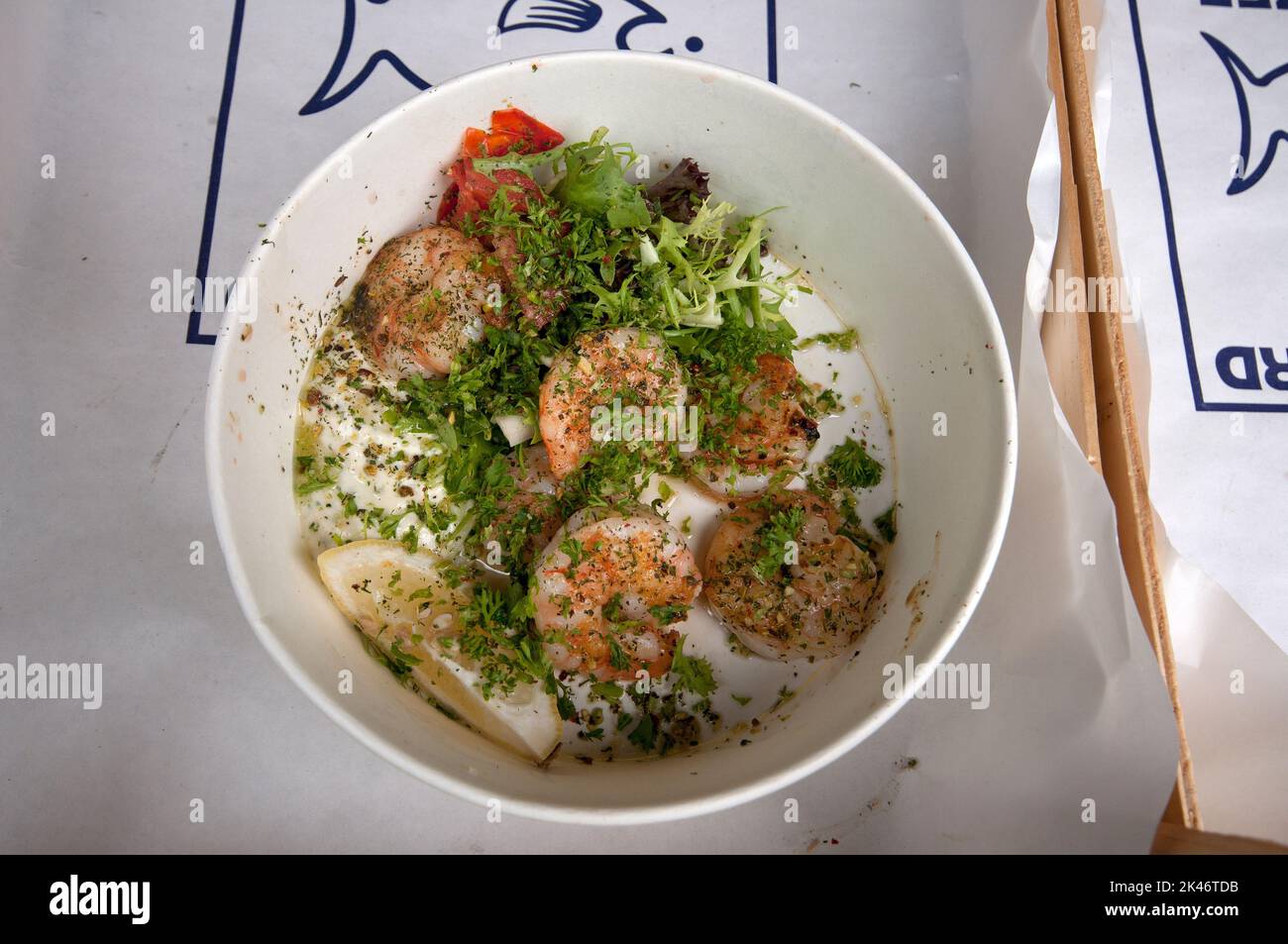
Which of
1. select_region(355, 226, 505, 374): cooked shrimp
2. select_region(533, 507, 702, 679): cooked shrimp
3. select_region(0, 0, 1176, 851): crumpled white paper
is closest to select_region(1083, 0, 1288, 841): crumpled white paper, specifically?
select_region(0, 0, 1176, 851): crumpled white paper

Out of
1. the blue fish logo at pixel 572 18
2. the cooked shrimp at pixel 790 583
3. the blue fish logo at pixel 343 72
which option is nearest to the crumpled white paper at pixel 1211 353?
the cooked shrimp at pixel 790 583

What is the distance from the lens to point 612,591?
4.56ft

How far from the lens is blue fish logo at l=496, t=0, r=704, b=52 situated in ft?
6.77

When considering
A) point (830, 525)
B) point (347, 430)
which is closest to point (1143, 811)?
point (830, 525)

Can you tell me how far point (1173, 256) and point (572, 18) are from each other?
5.11 feet

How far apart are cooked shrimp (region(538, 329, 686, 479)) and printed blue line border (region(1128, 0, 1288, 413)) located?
1.22m

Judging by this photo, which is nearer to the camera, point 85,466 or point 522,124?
point 522,124

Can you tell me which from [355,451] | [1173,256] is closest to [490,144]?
[355,451]

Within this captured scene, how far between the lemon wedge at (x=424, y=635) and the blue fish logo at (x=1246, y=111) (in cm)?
199

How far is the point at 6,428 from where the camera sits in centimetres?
173

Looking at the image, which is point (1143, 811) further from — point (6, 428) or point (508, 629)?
point (6, 428)

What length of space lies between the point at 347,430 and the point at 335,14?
1.19 meters

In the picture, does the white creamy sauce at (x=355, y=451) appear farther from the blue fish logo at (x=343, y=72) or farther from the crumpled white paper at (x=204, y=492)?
the blue fish logo at (x=343, y=72)
